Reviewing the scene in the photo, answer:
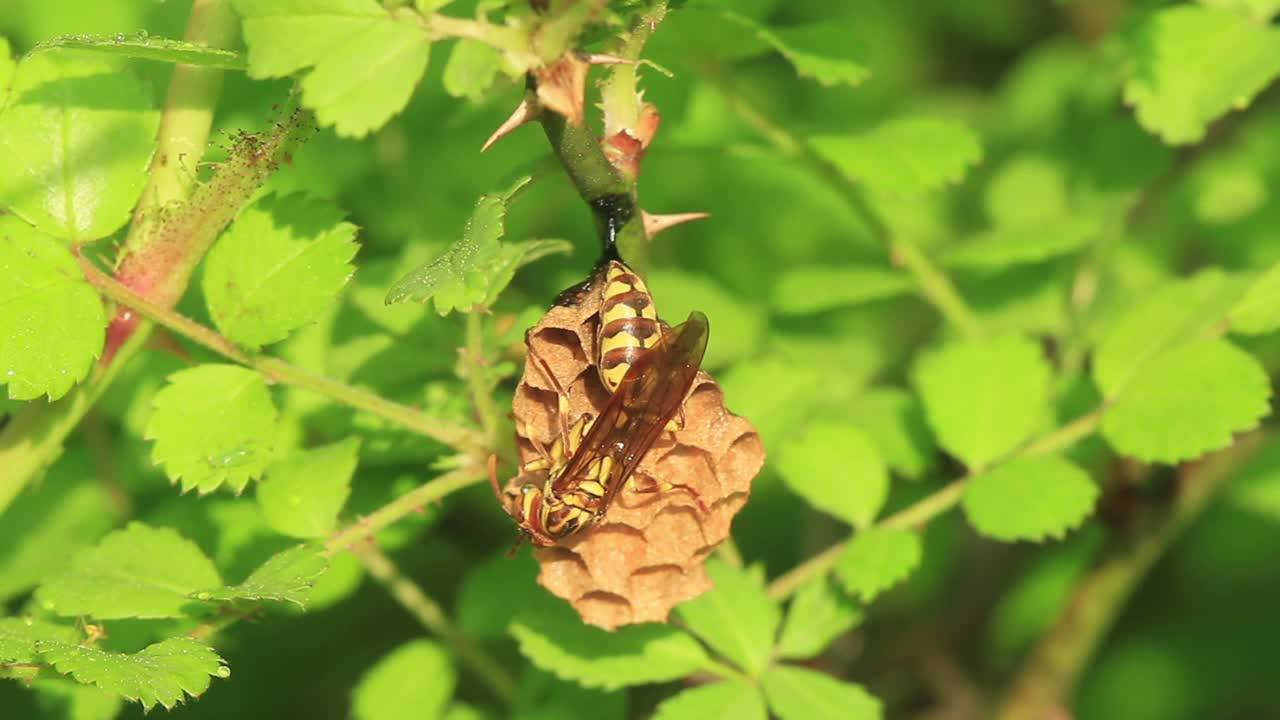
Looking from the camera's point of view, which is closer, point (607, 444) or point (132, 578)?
point (607, 444)

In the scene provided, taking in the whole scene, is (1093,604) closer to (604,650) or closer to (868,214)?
(868,214)

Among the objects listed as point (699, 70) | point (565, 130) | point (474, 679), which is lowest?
point (474, 679)

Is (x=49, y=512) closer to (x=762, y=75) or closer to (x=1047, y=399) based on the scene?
(x=1047, y=399)

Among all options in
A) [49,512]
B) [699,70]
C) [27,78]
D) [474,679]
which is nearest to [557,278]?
[699,70]

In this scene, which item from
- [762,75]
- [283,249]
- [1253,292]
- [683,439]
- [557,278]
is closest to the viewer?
[683,439]

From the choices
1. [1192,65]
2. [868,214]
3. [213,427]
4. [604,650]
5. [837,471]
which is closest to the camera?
[213,427]

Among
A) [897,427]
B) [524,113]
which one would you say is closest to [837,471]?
[897,427]
